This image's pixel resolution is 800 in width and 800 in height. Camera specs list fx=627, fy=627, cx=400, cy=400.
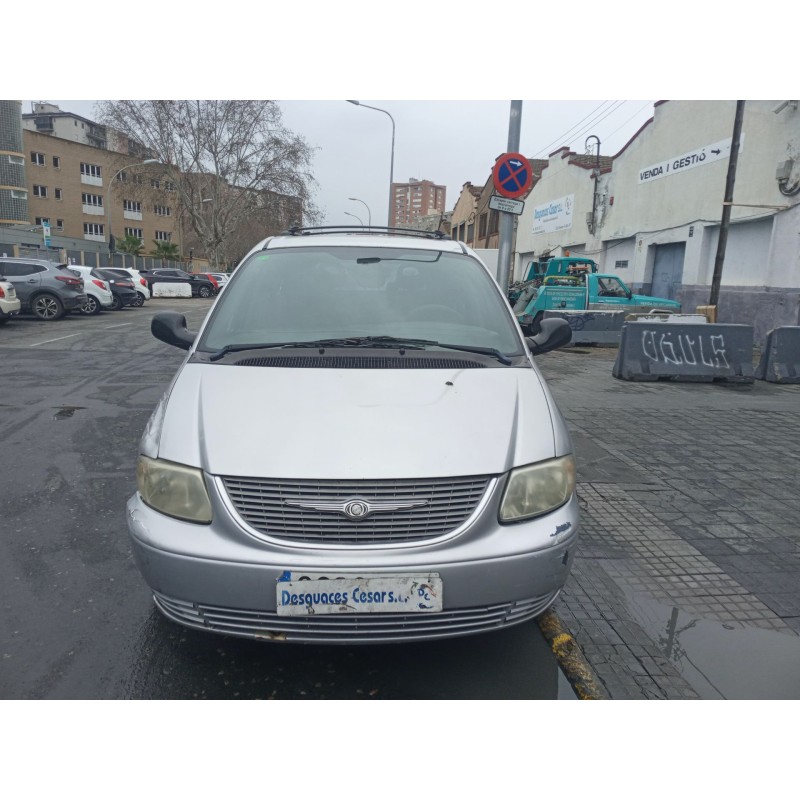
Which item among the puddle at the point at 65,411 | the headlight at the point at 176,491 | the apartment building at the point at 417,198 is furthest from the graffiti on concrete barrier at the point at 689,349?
the apartment building at the point at 417,198

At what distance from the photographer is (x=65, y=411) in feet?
22.6

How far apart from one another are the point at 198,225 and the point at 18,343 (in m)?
43.9

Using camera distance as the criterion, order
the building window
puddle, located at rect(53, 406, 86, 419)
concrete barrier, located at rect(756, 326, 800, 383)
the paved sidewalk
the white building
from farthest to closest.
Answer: the building window
the white building
concrete barrier, located at rect(756, 326, 800, 383)
puddle, located at rect(53, 406, 86, 419)
the paved sidewalk

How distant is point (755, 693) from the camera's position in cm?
253

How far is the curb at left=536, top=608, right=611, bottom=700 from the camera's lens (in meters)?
2.48

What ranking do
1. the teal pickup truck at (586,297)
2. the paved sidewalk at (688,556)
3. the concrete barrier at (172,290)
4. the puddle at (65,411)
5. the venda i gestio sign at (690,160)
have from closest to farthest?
the paved sidewalk at (688,556) < the puddle at (65,411) < the teal pickup truck at (586,297) < the venda i gestio sign at (690,160) < the concrete barrier at (172,290)

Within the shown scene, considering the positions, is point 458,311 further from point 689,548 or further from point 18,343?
point 18,343

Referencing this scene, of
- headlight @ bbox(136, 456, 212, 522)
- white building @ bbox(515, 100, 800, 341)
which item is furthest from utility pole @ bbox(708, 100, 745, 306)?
headlight @ bbox(136, 456, 212, 522)

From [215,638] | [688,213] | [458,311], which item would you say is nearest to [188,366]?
[215,638]

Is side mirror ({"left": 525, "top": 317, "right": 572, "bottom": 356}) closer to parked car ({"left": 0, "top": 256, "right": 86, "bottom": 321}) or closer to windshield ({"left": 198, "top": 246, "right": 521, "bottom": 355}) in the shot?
windshield ({"left": 198, "top": 246, "right": 521, "bottom": 355})

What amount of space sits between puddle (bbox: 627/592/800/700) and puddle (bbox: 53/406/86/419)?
5.95 m

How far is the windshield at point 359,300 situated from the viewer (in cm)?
326

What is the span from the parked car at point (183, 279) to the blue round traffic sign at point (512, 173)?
33.7m

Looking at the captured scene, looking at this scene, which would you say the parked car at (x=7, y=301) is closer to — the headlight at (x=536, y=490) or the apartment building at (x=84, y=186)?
the headlight at (x=536, y=490)
